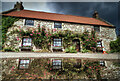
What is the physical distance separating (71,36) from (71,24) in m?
1.85

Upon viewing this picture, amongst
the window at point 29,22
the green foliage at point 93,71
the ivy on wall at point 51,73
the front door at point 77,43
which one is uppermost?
the window at point 29,22

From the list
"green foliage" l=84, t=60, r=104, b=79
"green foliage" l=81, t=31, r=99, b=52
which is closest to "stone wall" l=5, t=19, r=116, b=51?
"green foliage" l=81, t=31, r=99, b=52

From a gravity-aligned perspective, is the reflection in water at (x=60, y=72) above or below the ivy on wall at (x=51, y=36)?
below

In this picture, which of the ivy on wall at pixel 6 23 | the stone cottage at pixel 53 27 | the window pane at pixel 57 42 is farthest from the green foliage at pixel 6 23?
the window pane at pixel 57 42

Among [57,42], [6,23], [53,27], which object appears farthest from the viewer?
[53,27]

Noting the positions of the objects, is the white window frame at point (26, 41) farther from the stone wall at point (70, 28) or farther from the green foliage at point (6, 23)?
the green foliage at point (6, 23)

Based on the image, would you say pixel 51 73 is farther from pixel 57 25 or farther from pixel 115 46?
pixel 115 46

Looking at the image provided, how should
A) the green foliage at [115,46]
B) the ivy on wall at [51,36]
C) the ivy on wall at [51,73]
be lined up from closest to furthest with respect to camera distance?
1. the ivy on wall at [51,73]
2. the ivy on wall at [51,36]
3. the green foliage at [115,46]

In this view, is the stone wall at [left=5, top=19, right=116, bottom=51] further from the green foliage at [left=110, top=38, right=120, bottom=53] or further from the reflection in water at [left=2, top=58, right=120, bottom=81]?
the reflection in water at [left=2, top=58, right=120, bottom=81]

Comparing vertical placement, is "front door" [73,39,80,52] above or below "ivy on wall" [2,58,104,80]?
above

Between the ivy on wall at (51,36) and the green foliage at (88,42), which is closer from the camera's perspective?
the ivy on wall at (51,36)

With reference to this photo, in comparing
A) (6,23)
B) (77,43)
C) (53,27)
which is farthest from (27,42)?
(77,43)

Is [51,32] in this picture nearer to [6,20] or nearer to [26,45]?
[26,45]

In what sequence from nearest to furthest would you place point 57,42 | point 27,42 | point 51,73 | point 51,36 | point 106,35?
point 51,73 → point 27,42 → point 51,36 → point 57,42 → point 106,35
